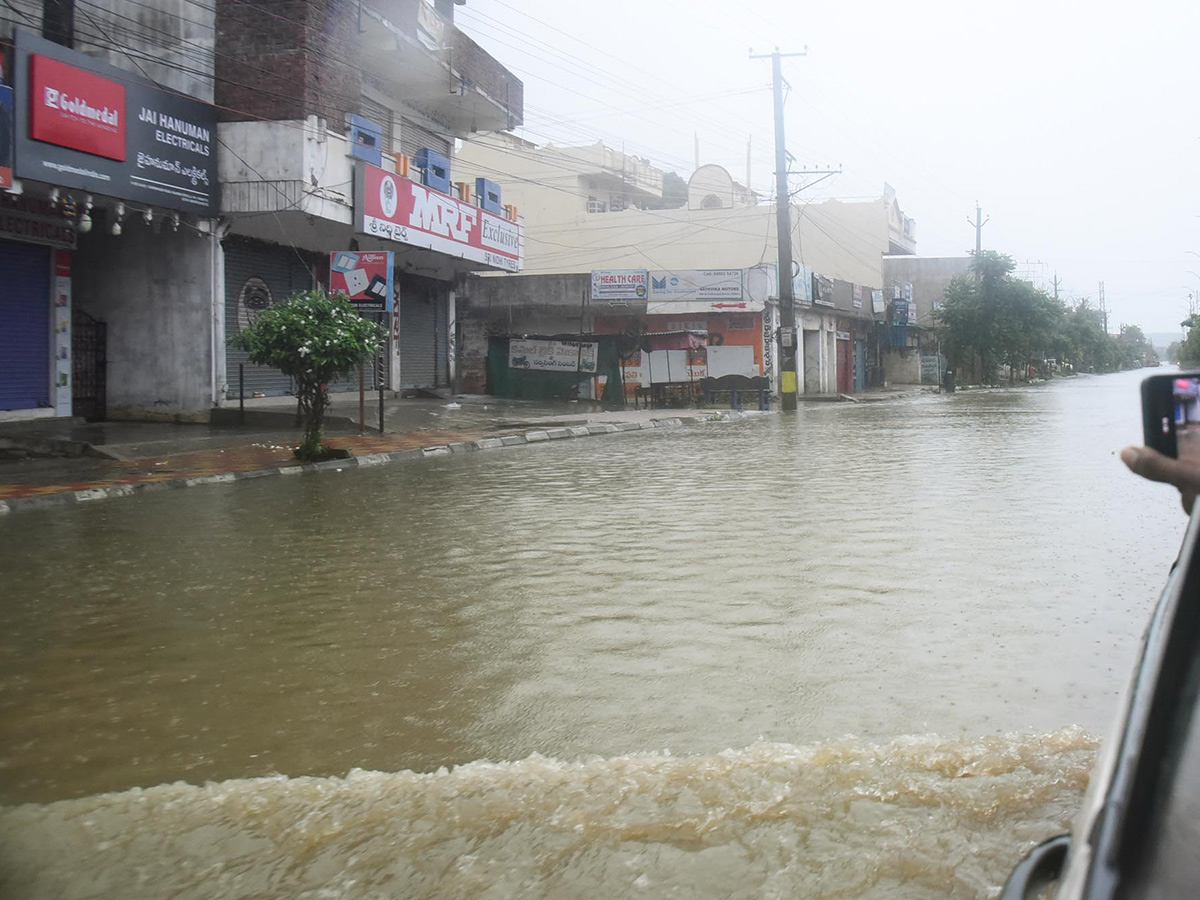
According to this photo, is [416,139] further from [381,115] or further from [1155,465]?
[1155,465]

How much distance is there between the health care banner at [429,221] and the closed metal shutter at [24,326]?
19.3 ft

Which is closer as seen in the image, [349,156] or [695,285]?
[349,156]

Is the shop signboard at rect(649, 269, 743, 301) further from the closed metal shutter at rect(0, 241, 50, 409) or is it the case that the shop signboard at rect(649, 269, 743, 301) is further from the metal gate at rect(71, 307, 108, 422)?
the closed metal shutter at rect(0, 241, 50, 409)

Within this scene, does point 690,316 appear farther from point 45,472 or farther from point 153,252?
point 45,472

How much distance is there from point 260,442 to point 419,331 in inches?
560

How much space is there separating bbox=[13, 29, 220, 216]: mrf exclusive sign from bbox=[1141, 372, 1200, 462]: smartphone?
16.8 m

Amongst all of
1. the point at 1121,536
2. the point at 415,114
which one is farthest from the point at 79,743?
the point at 415,114

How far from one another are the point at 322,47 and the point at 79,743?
2015cm

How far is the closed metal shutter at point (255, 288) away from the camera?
884 inches

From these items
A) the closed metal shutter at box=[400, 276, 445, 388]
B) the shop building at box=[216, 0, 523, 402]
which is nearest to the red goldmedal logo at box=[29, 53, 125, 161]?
the shop building at box=[216, 0, 523, 402]

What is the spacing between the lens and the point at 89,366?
21422mm

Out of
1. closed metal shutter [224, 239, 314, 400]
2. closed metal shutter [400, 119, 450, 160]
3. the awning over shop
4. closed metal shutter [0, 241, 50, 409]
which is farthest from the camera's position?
the awning over shop

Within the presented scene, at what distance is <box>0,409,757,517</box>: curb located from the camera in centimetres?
1100

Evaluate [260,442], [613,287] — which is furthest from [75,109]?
[613,287]
